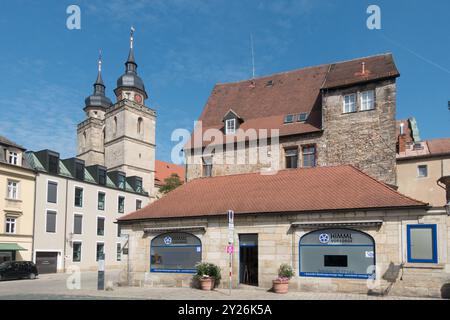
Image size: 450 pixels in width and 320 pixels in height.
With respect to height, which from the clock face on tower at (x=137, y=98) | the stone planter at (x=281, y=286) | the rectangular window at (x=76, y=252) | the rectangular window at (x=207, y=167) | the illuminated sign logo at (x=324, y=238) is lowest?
the rectangular window at (x=76, y=252)

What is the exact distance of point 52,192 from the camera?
41.6 metres

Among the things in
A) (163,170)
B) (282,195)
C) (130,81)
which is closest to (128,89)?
(130,81)

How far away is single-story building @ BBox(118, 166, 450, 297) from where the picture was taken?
18.1 m

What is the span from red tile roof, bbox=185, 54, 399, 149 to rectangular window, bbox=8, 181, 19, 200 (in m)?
15.9

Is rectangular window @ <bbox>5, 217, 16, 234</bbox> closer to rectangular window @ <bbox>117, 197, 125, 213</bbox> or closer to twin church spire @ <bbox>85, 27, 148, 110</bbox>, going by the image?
rectangular window @ <bbox>117, 197, 125, 213</bbox>

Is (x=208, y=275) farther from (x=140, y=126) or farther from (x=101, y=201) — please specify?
(x=140, y=126)

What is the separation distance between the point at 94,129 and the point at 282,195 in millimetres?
65259

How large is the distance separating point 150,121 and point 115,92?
9.12 metres

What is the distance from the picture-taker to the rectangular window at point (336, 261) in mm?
19266

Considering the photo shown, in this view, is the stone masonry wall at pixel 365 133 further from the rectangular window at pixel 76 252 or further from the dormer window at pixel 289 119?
the rectangular window at pixel 76 252

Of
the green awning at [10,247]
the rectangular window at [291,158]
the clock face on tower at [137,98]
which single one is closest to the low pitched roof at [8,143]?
the green awning at [10,247]

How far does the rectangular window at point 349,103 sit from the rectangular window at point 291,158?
4028mm
